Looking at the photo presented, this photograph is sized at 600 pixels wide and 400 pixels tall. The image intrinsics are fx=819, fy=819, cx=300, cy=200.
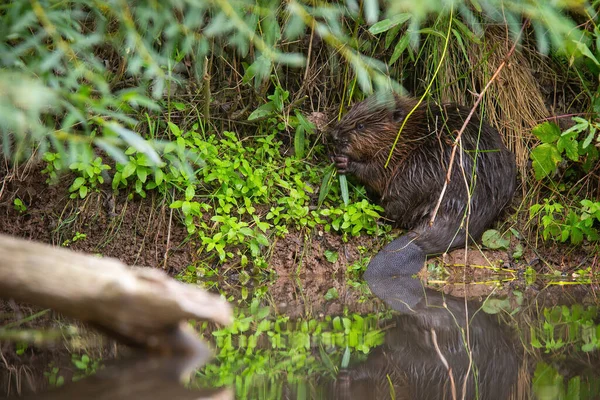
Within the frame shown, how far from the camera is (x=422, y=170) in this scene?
14.8ft

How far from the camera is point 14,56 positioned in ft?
8.89

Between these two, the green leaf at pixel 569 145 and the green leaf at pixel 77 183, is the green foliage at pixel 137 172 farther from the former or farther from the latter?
the green leaf at pixel 569 145

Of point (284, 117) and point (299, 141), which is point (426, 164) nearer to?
point (299, 141)

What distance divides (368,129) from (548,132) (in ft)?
3.26

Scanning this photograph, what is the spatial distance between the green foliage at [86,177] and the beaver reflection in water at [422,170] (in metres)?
1.31

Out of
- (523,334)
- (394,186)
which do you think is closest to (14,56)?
(523,334)

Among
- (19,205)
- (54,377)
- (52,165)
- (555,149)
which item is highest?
(555,149)

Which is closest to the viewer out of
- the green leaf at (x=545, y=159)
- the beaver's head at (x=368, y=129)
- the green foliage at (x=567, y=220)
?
the green foliage at (x=567, y=220)

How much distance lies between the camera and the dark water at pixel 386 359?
2.15 meters

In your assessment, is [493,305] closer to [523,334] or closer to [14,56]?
[523,334]

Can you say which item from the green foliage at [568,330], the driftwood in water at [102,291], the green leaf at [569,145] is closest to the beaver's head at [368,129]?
the green leaf at [569,145]

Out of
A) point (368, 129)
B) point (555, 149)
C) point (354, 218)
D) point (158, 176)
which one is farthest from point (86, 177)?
point (555, 149)

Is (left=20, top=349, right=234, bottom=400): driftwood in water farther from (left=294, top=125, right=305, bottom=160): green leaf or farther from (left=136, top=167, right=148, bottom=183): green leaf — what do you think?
(left=294, top=125, right=305, bottom=160): green leaf

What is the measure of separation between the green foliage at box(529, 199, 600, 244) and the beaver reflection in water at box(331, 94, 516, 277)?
0.77 feet
